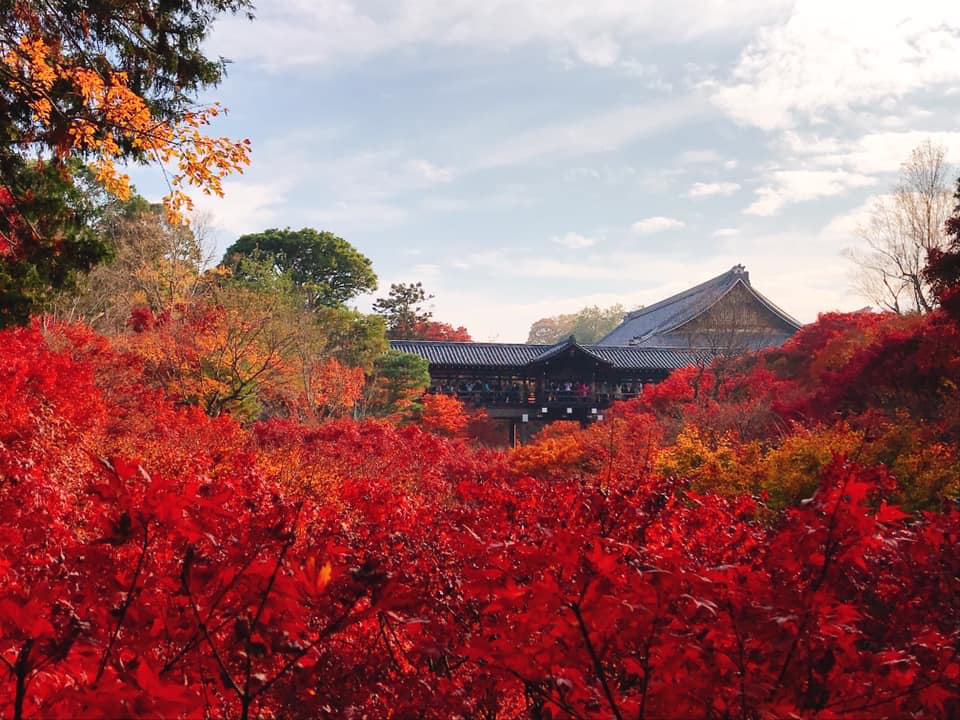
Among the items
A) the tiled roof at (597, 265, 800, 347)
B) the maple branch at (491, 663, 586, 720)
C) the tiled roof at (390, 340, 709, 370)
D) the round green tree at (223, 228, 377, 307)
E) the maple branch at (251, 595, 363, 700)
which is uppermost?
the round green tree at (223, 228, 377, 307)

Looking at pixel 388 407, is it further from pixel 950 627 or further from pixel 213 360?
pixel 950 627

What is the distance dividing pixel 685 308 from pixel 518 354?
13.8 metres

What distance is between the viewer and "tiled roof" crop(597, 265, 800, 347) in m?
36.7

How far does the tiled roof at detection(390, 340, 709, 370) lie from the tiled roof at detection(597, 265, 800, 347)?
6.68 m

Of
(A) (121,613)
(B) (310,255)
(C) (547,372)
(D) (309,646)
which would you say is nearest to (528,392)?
(C) (547,372)

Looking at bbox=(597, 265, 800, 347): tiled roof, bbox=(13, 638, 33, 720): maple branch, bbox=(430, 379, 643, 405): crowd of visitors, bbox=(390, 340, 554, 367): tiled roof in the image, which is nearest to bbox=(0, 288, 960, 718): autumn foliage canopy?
bbox=(13, 638, 33, 720): maple branch

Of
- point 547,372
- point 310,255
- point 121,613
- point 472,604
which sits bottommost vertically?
Answer: point 472,604

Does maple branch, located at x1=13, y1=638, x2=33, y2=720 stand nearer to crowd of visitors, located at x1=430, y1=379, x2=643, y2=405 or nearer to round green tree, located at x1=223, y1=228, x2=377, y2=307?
crowd of visitors, located at x1=430, y1=379, x2=643, y2=405

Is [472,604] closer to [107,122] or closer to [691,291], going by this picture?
[107,122]

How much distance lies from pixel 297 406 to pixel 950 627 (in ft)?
57.2

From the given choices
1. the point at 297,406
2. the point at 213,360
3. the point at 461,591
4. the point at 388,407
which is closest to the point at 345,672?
the point at 461,591

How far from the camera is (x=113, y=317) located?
2036 cm

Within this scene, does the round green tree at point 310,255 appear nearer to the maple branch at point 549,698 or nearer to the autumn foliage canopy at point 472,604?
the autumn foliage canopy at point 472,604

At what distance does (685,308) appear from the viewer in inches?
1533
